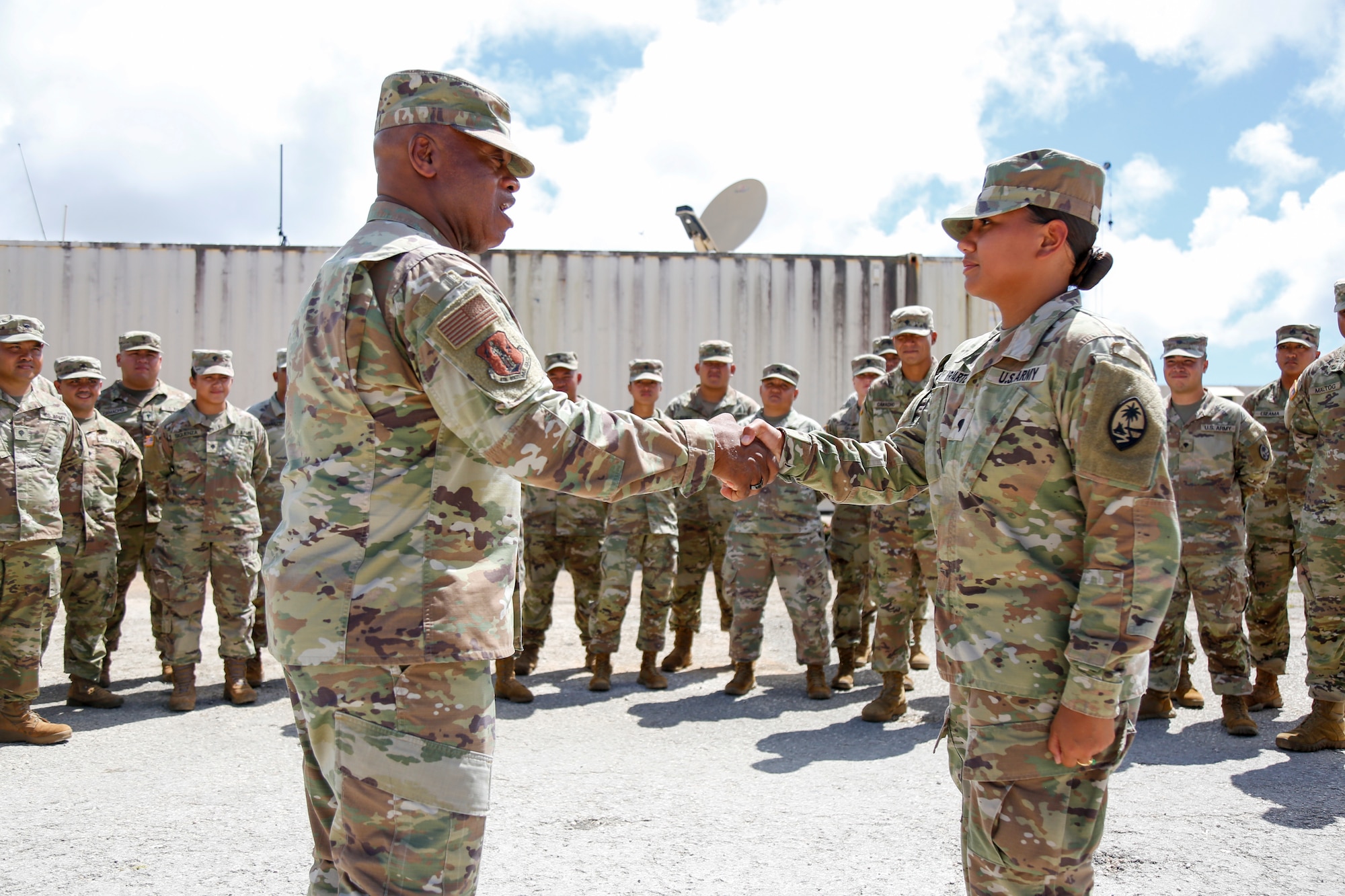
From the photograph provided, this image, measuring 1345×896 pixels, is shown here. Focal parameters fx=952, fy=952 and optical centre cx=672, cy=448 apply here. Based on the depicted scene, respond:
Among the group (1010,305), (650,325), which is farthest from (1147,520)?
(650,325)

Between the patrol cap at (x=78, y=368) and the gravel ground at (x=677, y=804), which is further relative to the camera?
the patrol cap at (x=78, y=368)

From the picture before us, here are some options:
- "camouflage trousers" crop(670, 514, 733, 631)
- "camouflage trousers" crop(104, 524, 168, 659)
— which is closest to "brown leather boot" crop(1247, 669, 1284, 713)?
"camouflage trousers" crop(670, 514, 733, 631)

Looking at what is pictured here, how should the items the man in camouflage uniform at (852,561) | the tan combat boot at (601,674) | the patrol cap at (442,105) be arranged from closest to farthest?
the patrol cap at (442,105) → the tan combat boot at (601,674) → the man in camouflage uniform at (852,561)

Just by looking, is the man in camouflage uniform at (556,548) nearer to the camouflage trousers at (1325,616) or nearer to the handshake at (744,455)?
the camouflage trousers at (1325,616)

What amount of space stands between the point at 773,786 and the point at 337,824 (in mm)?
2825

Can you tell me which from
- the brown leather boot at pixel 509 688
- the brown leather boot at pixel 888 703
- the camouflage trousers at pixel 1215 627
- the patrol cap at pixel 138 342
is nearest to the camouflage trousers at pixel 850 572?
the brown leather boot at pixel 888 703

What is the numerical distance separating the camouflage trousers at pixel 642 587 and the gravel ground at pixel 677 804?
467 millimetres

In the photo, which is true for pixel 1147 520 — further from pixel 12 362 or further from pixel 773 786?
pixel 12 362

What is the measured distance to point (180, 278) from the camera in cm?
1155

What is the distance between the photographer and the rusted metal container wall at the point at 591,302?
451 inches

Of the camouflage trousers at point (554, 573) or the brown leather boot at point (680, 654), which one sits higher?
the camouflage trousers at point (554, 573)

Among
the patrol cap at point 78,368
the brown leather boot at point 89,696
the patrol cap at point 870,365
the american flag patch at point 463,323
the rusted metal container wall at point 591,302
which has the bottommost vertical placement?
the brown leather boot at point 89,696

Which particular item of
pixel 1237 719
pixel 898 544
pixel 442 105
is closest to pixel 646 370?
pixel 898 544

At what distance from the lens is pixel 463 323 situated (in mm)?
1961
